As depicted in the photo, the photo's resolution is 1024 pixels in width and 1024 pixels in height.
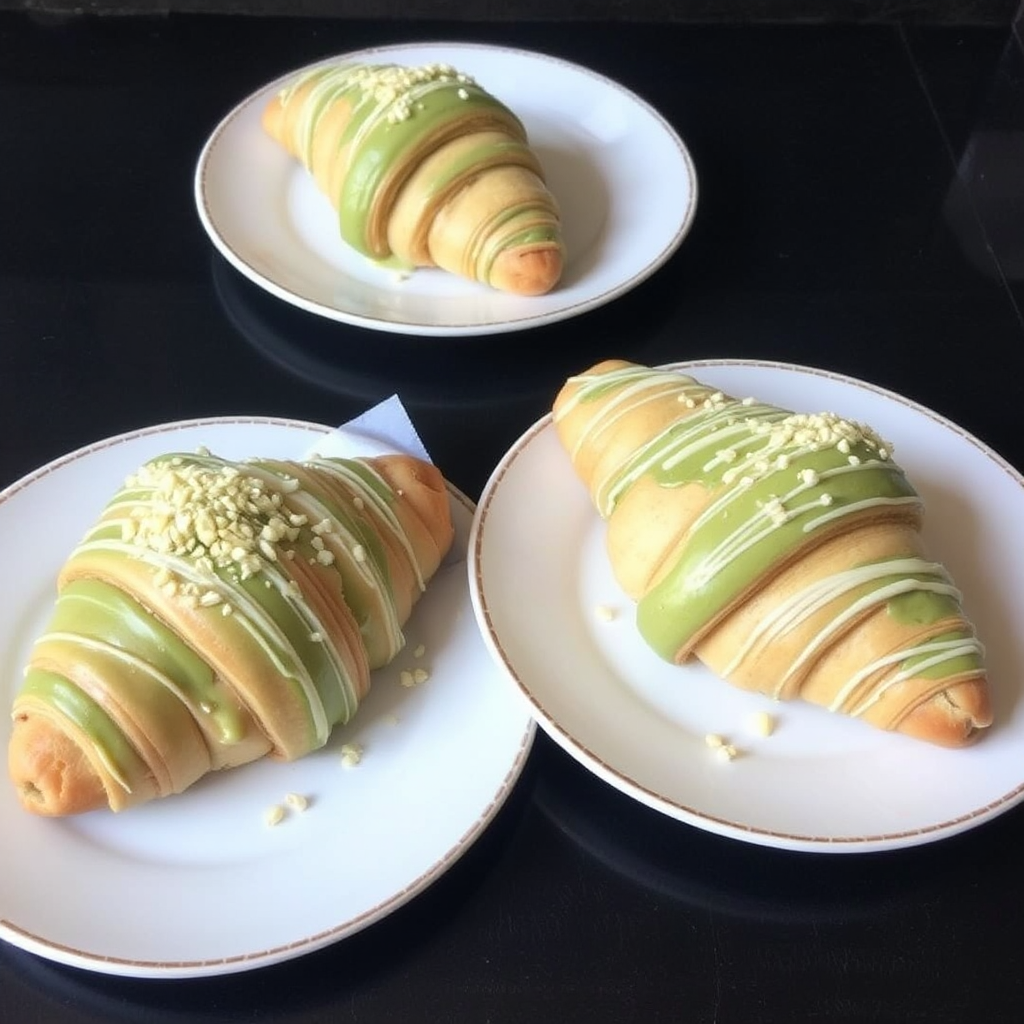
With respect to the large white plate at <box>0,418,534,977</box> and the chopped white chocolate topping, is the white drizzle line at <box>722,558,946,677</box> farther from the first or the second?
the chopped white chocolate topping

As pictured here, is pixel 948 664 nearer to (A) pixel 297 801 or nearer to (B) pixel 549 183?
(A) pixel 297 801

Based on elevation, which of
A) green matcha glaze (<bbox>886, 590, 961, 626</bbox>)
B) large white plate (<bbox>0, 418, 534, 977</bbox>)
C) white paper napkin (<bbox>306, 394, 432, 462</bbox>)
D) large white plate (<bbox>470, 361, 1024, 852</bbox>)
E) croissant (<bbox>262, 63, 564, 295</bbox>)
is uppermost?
croissant (<bbox>262, 63, 564, 295</bbox>)

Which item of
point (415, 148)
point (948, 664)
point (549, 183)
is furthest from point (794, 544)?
point (549, 183)

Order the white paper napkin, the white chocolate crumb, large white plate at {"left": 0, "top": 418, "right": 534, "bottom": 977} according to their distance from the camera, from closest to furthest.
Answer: large white plate at {"left": 0, "top": 418, "right": 534, "bottom": 977} < the white chocolate crumb < the white paper napkin

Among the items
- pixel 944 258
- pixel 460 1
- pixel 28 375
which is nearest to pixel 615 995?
pixel 28 375

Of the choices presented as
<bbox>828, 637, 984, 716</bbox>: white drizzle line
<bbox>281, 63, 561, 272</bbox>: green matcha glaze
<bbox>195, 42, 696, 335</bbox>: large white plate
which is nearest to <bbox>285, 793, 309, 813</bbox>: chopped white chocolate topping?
<bbox>828, 637, 984, 716</bbox>: white drizzle line

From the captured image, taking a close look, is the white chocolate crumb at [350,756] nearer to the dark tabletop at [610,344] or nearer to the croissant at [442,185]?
the dark tabletop at [610,344]
